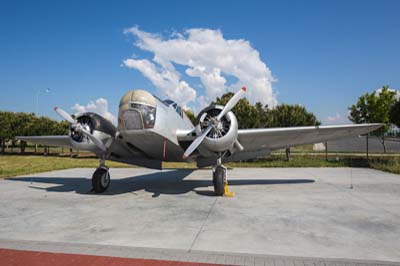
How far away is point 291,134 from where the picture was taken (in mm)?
10406

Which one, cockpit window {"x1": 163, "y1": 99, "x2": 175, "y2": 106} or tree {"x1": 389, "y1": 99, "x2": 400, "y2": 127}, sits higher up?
tree {"x1": 389, "y1": 99, "x2": 400, "y2": 127}

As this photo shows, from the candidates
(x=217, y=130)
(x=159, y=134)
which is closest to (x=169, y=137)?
(x=159, y=134)

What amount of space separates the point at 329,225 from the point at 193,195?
5.18 metres

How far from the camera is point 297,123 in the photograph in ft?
91.8

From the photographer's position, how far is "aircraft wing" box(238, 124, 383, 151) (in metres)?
9.95

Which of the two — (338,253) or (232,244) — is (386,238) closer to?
(338,253)

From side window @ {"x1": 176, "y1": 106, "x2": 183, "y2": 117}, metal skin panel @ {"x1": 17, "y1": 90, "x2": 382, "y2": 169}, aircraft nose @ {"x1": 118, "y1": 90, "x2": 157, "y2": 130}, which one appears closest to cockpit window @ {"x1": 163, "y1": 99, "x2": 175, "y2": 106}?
metal skin panel @ {"x1": 17, "y1": 90, "x2": 382, "y2": 169}

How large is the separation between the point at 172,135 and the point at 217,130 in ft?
→ 5.40

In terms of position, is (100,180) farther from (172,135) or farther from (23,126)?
(23,126)

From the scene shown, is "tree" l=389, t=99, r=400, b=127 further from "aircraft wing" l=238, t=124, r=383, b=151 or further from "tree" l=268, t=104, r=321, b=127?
"aircraft wing" l=238, t=124, r=383, b=151

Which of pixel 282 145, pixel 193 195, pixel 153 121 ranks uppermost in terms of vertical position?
pixel 153 121

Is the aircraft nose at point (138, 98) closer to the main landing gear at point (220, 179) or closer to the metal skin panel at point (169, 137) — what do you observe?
the metal skin panel at point (169, 137)

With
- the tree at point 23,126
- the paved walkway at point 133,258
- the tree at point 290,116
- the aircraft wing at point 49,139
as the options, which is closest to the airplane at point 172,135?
the aircraft wing at point 49,139

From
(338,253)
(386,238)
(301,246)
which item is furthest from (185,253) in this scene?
(386,238)
